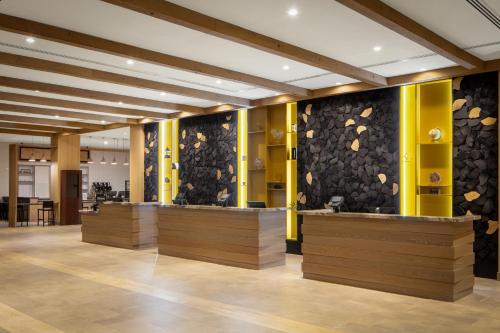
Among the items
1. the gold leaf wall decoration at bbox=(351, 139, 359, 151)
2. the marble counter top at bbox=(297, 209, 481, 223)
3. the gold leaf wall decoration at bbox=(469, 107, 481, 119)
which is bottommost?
the marble counter top at bbox=(297, 209, 481, 223)

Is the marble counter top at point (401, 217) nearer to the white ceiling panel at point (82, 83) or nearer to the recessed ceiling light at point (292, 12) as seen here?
the recessed ceiling light at point (292, 12)

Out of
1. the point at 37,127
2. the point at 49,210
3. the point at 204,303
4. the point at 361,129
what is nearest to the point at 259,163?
the point at 361,129

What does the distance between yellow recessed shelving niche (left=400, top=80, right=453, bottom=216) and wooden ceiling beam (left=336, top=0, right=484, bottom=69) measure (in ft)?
3.69

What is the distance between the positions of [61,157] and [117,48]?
1104 cm

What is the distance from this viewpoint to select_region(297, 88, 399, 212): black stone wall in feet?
27.8

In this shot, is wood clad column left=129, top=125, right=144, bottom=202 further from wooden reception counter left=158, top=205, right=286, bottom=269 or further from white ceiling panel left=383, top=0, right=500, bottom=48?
white ceiling panel left=383, top=0, right=500, bottom=48

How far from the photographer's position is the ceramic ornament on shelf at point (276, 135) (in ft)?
34.0

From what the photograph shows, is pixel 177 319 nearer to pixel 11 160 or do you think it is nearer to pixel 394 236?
pixel 394 236

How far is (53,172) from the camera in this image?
53.8ft

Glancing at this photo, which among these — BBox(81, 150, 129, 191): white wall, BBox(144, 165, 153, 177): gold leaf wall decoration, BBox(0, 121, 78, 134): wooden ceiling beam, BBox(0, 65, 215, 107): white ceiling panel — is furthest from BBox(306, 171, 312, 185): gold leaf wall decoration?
BBox(81, 150, 129, 191): white wall

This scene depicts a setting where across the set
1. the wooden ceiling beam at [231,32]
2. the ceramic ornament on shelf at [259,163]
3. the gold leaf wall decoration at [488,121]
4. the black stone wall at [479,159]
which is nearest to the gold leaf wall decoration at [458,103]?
the black stone wall at [479,159]

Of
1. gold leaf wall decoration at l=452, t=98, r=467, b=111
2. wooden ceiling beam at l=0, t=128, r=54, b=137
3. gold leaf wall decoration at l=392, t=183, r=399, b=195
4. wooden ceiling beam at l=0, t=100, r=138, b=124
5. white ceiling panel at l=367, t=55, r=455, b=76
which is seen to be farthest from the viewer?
wooden ceiling beam at l=0, t=128, r=54, b=137

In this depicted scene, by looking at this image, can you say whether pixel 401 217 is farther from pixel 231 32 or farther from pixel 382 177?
pixel 231 32

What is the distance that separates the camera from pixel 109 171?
22703 millimetres
